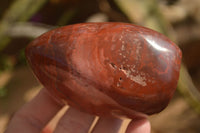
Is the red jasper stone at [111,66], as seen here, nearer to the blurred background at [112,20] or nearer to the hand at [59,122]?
the hand at [59,122]

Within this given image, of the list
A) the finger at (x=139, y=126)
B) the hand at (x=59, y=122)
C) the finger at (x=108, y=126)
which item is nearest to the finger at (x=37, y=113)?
the hand at (x=59, y=122)

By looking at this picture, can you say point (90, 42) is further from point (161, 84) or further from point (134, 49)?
point (161, 84)

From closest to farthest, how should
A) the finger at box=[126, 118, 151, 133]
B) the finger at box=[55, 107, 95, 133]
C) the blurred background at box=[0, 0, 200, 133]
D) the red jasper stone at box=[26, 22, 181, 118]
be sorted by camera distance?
the red jasper stone at box=[26, 22, 181, 118] < the finger at box=[126, 118, 151, 133] < the finger at box=[55, 107, 95, 133] < the blurred background at box=[0, 0, 200, 133]

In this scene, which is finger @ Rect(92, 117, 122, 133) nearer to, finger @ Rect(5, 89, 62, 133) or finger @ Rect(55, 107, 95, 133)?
finger @ Rect(55, 107, 95, 133)

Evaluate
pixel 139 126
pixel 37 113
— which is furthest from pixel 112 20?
pixel 139 126

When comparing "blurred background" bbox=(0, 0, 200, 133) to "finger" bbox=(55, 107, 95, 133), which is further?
"blurred background" bbox=(0, 0, 200, 133)

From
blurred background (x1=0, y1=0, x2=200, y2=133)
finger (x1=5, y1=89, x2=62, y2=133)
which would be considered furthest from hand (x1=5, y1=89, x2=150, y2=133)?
blurred background (x1=0, y1=0, x2=200, y2=133)
